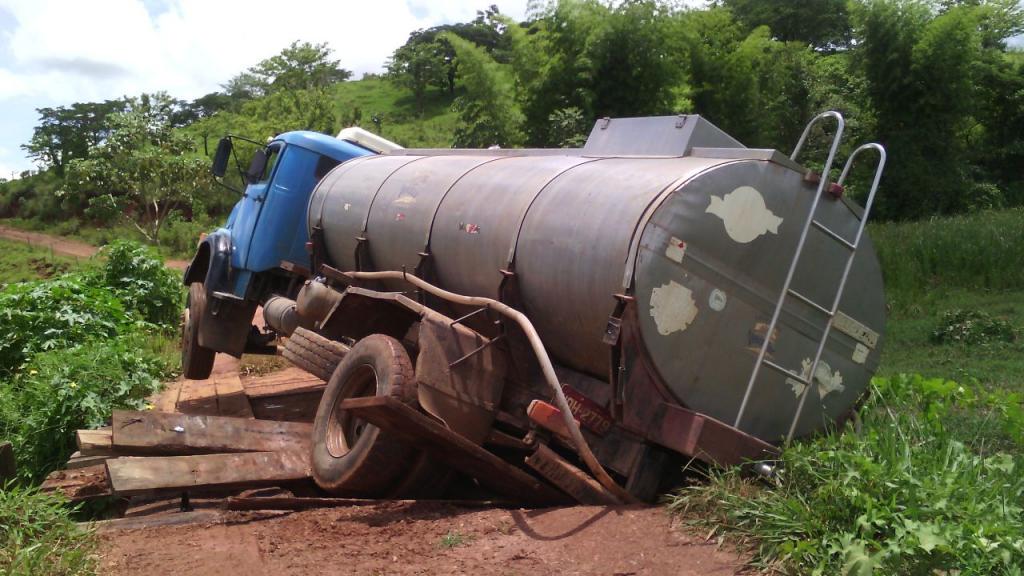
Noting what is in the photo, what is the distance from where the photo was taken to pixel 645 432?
4.76m

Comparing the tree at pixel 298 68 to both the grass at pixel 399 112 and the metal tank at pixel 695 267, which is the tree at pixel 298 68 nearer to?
the grass at pixel 399 112

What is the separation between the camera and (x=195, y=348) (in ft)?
31.9

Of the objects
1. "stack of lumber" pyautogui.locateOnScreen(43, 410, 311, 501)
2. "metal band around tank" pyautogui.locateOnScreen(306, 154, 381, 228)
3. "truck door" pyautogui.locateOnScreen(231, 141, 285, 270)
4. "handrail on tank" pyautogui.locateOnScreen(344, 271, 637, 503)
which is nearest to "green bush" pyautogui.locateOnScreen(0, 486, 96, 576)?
"stack of lumber" pyautogui.locateOnScreen(43, 410, 311, 501)

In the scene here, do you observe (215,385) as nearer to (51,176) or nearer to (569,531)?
(569,531)

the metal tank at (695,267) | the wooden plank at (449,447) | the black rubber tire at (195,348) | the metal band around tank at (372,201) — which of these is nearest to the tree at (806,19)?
the black rubber tire at (195,348)

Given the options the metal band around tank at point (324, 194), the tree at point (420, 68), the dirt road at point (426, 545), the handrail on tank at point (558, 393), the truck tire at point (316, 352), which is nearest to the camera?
the dirt road at point (426, 545)

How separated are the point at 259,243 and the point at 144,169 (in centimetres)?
2361

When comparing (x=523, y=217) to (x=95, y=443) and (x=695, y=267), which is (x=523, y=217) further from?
(x=95, y=443)

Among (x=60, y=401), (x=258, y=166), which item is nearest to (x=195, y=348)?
(x=258, y=166)

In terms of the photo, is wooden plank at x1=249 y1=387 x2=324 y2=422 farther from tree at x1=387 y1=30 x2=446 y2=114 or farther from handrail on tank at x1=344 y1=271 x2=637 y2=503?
tree at x1=387 y1=30 x2=446 y2=114

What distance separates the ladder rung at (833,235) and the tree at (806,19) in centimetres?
3967

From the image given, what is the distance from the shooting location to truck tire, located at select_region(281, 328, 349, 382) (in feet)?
22.0

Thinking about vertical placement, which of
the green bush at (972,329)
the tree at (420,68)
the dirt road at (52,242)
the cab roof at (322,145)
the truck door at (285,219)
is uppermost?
the tree at (420,68)

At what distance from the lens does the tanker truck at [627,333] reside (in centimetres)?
469
